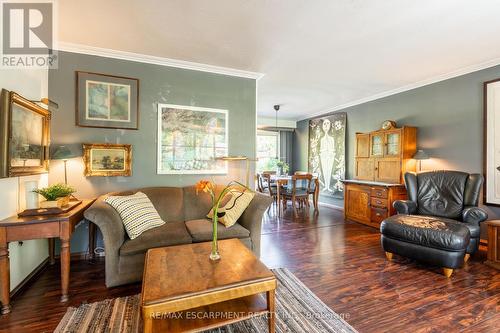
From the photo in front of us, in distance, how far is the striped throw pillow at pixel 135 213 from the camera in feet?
7.47

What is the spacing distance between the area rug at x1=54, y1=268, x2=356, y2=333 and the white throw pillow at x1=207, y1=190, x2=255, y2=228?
91 centimetres

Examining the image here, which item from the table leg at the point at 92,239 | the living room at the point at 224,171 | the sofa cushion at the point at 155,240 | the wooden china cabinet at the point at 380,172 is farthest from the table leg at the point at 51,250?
the wooden china cabinet at the point at 380,172

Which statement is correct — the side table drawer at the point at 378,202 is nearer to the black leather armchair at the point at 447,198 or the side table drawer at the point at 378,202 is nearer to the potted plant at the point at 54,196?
the black leather armchair at the point at 447,198

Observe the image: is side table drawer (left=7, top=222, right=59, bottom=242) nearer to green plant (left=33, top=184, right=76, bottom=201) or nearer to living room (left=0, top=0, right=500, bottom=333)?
→ living room (left=0, top=0, right=500, bottom=333)

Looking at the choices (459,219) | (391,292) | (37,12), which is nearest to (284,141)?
(459,219)

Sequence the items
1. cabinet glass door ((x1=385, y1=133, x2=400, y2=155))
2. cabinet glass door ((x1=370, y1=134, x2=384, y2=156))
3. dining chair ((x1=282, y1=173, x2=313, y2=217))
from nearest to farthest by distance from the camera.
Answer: cabinet glass door ((x1=385, y1=133, x2=400, y2=155))
cabinet glass door ((x1=370, y1=134, x2=384, y2=156))
dining chair ((x1=282, y1=173, x2=313, y2=217))

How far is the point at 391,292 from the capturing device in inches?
82.4

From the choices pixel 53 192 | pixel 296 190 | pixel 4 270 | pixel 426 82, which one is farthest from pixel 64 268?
pixel 426 82

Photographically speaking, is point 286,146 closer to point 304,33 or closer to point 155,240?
point 304,33

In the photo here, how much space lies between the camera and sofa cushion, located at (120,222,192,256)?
213cm

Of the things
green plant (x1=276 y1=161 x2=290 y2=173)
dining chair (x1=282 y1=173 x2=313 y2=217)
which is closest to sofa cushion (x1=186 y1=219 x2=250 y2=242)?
dining chair (x1=282 y1=173 x2=313 y2=217)

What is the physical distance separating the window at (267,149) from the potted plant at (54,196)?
5.38 m

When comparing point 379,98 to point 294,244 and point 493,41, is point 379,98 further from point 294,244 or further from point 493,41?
point 294,244

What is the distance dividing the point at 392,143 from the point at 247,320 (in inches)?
157
